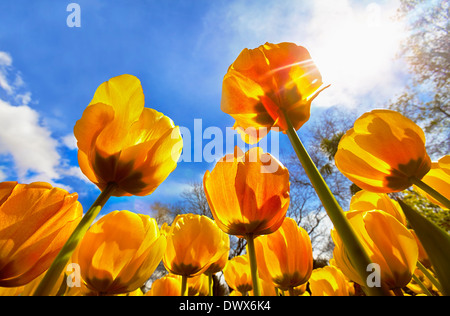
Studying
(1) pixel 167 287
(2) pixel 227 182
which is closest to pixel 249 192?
(2) pixel 227 182

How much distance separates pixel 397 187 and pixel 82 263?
580 millimetres

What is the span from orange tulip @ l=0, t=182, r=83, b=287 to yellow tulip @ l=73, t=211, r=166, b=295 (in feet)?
0.37

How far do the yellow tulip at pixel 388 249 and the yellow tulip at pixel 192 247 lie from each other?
1.12 feet

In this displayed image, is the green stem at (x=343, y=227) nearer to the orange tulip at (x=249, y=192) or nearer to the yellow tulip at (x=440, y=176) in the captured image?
the orange tulip at (x=249, y=192)

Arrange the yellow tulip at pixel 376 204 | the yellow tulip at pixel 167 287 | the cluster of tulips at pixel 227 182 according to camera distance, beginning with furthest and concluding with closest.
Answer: the yellow tulip at pixel 167 287, the yellow tulip at pixel 376 204, the cluster of tulips at pixel 227 182

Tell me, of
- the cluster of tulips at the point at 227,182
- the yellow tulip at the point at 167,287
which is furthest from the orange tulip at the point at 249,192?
the yellow tulip at the point at 167,287

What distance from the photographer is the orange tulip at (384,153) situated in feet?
1.37

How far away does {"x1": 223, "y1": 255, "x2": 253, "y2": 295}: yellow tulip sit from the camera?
1.01 meters

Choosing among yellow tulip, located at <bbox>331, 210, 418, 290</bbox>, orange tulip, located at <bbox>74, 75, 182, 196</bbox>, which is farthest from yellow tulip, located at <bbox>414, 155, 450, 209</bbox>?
orange tulip, located at <bbox>74, 75, 182, 196</bbox>

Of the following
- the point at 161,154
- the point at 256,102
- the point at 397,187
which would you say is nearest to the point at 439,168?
the point at 397,187

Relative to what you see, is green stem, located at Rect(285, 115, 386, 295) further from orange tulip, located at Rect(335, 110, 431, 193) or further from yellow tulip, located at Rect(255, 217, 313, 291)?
yellow tulip, located at Rect(255, 217, 313, 291)
